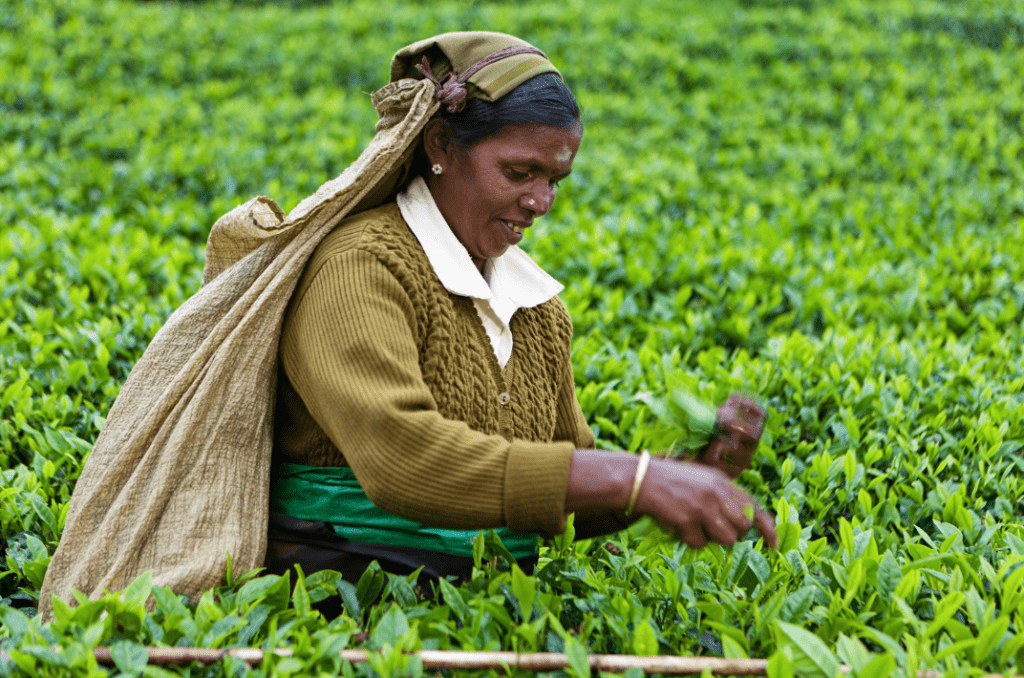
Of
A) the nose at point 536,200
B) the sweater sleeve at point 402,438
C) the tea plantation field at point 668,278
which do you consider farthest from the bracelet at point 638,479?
the nose at point 536,200

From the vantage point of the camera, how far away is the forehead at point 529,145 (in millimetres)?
1879

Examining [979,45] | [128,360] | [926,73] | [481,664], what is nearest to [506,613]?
[481,664]

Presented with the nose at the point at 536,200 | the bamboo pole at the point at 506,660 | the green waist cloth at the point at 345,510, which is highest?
the nose at the point at 536,200

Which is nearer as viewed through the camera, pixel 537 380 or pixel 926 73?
pixel 537 380

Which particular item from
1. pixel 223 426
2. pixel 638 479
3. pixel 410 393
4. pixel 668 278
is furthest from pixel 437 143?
pixel 668 278

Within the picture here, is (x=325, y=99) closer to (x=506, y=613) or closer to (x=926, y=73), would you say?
(x=926, y=73)

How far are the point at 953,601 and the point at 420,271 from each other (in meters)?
1.27

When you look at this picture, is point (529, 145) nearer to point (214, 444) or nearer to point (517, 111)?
point (517, 111)

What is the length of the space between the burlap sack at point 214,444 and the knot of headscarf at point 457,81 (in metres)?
0.03

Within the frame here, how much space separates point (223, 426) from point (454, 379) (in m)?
0.50

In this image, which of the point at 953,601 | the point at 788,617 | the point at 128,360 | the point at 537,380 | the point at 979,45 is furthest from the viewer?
the point at 979,45

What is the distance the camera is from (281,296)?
5.98ft

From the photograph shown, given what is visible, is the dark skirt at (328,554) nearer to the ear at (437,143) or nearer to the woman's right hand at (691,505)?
the woman's right hand at (691,505)

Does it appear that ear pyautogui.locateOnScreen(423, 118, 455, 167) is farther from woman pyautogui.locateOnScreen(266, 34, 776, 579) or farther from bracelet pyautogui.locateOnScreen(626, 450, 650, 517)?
bracelet pyautogui.locateOnScreen(626, 450, 650, 517)
